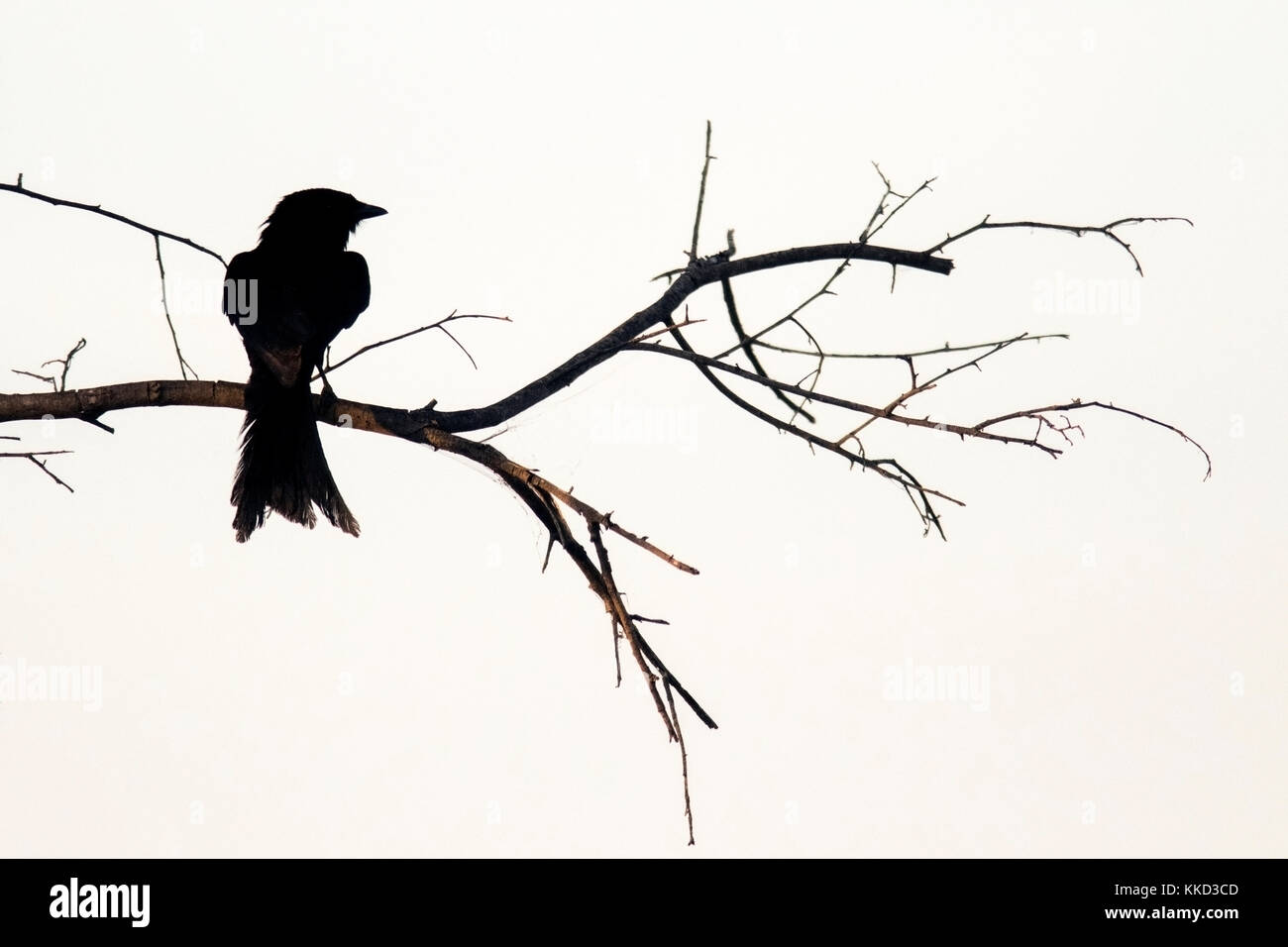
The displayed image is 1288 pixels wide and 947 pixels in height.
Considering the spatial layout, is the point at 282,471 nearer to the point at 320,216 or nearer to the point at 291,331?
the point at 291,331

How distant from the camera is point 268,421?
11.8ft

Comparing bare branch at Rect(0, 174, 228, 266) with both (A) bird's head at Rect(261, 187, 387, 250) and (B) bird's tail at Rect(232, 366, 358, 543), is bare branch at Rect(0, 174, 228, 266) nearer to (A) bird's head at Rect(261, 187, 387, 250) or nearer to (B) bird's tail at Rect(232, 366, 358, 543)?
(B) bird's tail at Rect(232, 366, 358, 543)

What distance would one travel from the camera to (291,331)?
154 inches

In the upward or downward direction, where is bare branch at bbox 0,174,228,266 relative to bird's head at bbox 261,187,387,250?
downward

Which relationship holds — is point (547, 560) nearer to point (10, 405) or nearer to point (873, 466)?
point (873, 466)

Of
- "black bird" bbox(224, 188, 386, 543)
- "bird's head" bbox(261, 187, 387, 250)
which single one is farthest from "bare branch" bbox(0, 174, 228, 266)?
"bird's head" bbox(261, 187, 387, 250)

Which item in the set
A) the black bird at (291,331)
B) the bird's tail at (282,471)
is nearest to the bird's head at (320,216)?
the black bird at (291,331)

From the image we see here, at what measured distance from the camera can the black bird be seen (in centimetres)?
350

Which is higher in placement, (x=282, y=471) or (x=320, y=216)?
(x=320, y=216)

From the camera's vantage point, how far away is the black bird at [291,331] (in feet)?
11.5

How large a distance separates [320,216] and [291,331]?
3.53 ft

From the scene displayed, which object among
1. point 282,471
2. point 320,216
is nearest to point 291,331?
point 282,471

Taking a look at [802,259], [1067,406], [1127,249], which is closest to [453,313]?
[802,259]

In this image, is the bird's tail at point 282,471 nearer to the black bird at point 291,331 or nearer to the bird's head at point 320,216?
the black bird at point 291,331
